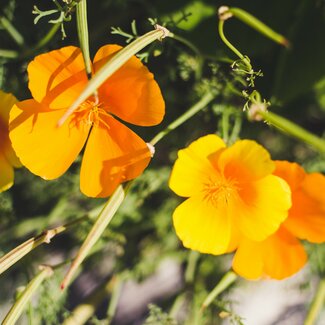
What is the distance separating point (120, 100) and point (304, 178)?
34cm

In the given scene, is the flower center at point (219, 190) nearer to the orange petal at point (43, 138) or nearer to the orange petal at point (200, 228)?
the orange petal at point (200, 228)

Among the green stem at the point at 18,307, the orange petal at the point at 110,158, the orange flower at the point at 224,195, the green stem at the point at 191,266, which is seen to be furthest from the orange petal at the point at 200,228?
the green stem at the point at 191,266

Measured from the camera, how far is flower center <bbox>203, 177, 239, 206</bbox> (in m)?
0.84

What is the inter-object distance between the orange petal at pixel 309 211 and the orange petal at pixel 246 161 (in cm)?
13

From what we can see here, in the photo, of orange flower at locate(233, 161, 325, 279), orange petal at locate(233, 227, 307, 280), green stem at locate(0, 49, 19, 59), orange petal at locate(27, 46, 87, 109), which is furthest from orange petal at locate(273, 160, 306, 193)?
green stem at locate(0, 49, 19, 59)

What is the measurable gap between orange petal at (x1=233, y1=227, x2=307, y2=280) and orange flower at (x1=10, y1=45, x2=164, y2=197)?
25 cm

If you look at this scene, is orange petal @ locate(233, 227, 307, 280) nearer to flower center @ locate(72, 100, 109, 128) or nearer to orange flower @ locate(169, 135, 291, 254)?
orange flower @ locate(169, 135, 291, 254)

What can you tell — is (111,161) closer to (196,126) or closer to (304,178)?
(304,178)

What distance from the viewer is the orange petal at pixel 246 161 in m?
0.76

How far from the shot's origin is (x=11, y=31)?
1.03m

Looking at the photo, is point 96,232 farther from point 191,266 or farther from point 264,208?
point 191,266

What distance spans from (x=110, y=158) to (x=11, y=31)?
Result: 1.31ft

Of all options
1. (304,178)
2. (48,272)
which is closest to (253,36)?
(304,178)

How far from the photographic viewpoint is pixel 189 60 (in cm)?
105
